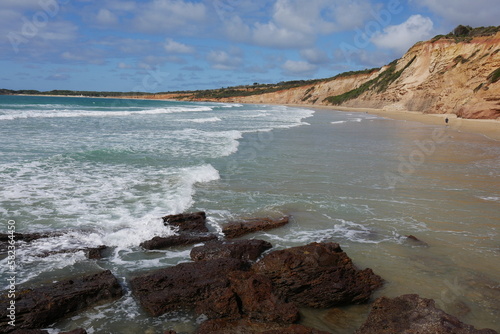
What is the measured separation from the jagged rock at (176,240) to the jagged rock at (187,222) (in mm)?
207

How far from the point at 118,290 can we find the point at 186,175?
6181mm

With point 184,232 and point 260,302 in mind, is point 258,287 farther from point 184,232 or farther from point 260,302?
point 184,232

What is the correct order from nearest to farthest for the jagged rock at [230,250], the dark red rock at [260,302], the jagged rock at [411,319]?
the jagged rock at [411,319] < the dark red rock at [260,302] < the jagged rock at [230,250]

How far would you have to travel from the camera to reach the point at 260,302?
13.5ft

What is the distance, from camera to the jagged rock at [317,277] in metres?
4.44

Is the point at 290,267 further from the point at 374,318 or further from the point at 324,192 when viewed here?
the point at 324,192

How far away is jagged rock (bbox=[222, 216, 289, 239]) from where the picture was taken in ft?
21.2

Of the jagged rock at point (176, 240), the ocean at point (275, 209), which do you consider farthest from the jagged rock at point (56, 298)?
the jagged rock at point (176, 240)

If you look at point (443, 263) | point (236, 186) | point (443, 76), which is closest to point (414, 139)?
point (236, 186)

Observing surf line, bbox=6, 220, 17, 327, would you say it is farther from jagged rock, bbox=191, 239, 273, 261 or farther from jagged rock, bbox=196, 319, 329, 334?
jagged rock, bbox=191, 239, 273, 261

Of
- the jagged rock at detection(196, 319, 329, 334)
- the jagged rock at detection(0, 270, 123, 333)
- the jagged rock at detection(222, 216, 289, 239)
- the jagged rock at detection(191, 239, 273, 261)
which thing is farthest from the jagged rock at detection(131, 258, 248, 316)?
the jagged rock at detection(222, 216, 289, 239)

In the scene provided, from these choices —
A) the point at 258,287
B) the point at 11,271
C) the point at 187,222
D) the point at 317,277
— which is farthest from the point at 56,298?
the point at 317,277

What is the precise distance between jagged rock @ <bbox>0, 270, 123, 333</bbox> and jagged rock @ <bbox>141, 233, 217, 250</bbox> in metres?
1.23

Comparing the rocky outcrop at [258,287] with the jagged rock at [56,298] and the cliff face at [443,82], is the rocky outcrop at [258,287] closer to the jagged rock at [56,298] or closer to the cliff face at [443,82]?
the jagged rock at [56,298]
